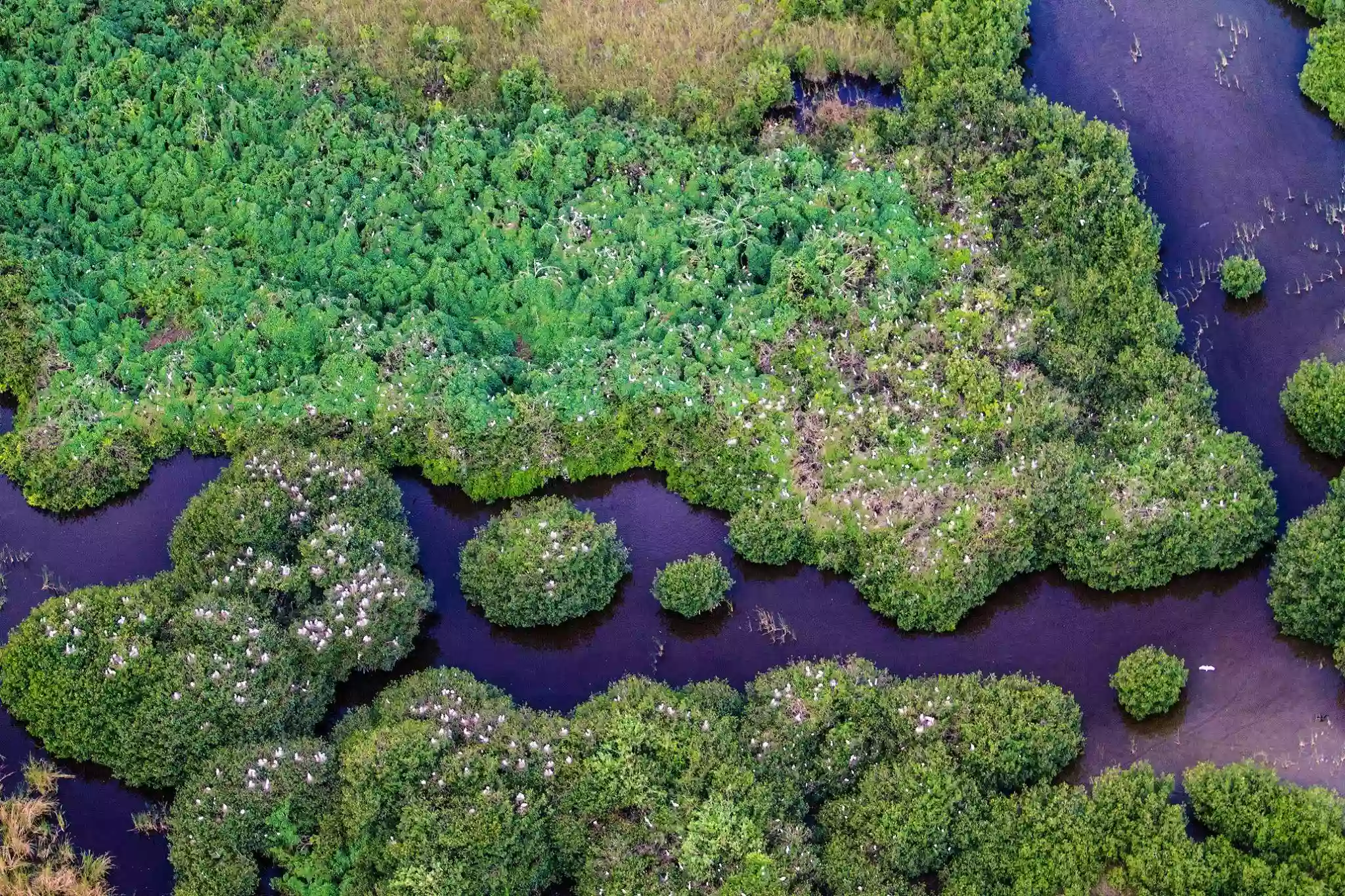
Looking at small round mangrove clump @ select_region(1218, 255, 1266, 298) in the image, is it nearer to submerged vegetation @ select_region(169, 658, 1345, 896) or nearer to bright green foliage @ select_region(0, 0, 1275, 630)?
bright green foliage @ select_region(0, 0, 1275, 630)

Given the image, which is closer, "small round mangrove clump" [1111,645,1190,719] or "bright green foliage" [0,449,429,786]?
"bright green foliage" [0,449,429,786]

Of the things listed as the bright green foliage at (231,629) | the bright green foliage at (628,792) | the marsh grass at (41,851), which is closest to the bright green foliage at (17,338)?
the bright green foliage at (231,629)

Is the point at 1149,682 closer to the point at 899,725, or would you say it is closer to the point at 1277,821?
the point at 1277,821

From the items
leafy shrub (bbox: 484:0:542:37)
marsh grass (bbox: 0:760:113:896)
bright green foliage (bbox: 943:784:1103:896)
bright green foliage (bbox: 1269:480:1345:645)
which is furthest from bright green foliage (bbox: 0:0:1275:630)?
marsh grass (bbox: 0:760:113:896)

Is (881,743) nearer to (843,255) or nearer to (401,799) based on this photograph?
(401,799)

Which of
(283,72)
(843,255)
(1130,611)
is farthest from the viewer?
(283,72)

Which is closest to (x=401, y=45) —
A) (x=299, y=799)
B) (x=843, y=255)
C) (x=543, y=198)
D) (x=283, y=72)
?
(x=283, y=72)
